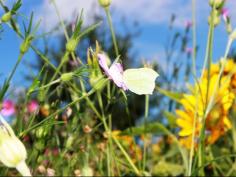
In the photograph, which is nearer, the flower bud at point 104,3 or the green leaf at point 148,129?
the flower bud at point 104,3

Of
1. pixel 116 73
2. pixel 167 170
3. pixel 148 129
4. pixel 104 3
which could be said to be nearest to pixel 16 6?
pixel 116 73

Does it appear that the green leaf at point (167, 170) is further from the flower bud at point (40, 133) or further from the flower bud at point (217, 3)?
the flower bud at point (40, 133)

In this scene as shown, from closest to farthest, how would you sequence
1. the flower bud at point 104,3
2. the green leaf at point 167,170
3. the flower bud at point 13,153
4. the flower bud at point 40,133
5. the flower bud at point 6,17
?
the flower bud at point 13,153 → the flower bud at point 6,17 → the flower bud at point 40,133 → the flower bud at point 104,3 → the green leaf at point 167,170

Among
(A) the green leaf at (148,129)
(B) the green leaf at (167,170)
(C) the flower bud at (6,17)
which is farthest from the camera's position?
(B) the green leaf at (167,170)

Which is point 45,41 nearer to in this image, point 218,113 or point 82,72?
point 82,72

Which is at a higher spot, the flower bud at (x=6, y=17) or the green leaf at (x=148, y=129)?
the flower bud at (x=6, y=17)

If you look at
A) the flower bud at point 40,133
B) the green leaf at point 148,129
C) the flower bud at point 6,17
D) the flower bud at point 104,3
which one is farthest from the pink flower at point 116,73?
the green leaf at point 148,129

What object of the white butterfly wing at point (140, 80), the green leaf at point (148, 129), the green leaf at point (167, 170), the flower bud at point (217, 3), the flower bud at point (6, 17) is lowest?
the green leaf at point (167, 170)

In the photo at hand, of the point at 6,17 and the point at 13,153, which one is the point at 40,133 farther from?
the point at 13,153

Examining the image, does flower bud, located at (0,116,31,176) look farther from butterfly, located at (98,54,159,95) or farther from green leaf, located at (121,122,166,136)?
green leaf, located at (121,122,166,136)
